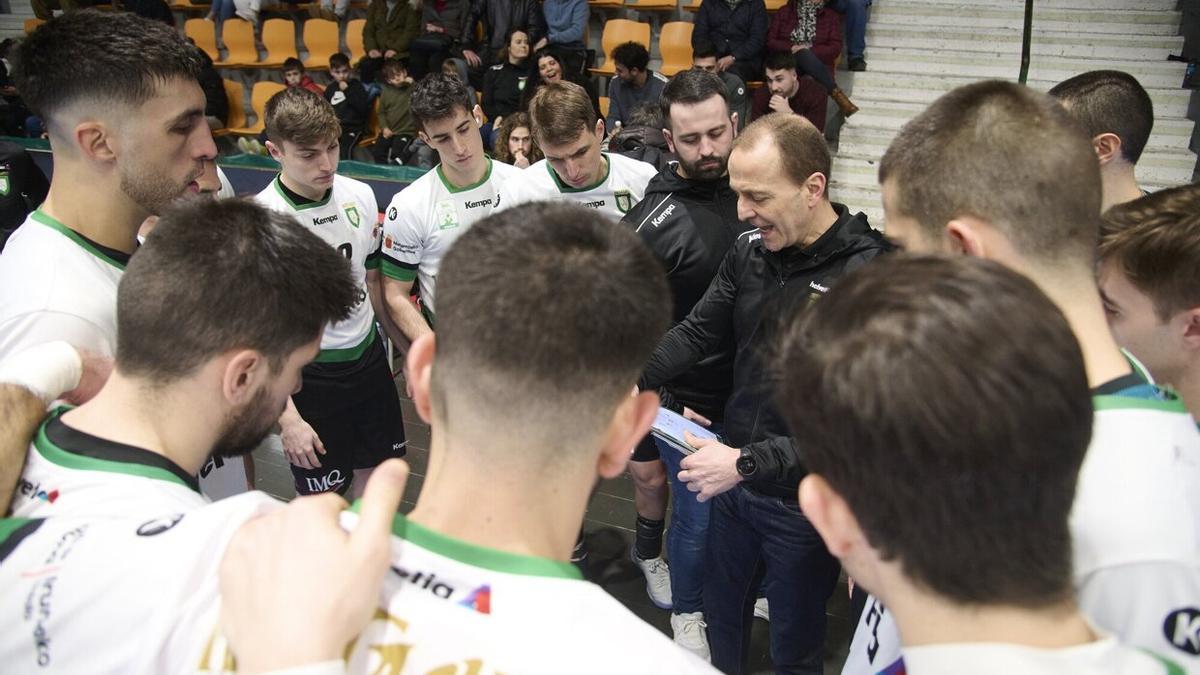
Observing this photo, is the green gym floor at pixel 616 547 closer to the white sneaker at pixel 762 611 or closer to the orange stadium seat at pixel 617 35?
the white sneaker at pixel 762 611

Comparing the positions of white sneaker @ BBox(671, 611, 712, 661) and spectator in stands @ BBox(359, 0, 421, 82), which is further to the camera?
spectator in stands @ BBox(359, 0, 421, 82)

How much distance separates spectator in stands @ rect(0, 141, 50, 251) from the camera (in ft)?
14.3

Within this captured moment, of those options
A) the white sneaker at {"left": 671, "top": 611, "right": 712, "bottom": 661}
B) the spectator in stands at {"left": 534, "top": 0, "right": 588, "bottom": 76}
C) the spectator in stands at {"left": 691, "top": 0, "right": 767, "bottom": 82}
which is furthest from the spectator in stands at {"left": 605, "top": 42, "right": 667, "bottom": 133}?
the white sneaker at {"left": 671, "top": 611, "right": 712, "bottom": 661}

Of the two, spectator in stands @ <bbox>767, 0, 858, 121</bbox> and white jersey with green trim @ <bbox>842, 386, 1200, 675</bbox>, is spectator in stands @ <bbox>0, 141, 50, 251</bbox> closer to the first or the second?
white jersey with green trim @ <bbox>842, 386, 1200, 675</bbox>

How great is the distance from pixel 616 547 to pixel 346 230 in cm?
193

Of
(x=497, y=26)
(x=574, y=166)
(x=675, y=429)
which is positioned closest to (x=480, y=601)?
(x=675, y=429)

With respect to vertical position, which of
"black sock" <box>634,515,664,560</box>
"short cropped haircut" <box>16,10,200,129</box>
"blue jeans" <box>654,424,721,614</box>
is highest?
"short cropped haircut" <box>16,10,200,129</box>

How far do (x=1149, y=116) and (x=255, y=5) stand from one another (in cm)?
1088

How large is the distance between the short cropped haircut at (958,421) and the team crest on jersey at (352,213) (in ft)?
9.59

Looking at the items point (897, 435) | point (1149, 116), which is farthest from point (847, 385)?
point (1149, 116)

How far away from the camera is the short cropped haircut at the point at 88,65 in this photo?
1901 millimetres

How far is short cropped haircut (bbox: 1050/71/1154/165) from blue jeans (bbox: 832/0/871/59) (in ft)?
17.7

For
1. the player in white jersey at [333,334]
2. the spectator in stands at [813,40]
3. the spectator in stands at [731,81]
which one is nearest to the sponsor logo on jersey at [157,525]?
the player in white jersey at [333,334]

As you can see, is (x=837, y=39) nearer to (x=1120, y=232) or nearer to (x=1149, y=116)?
(x=1149, y=116)
